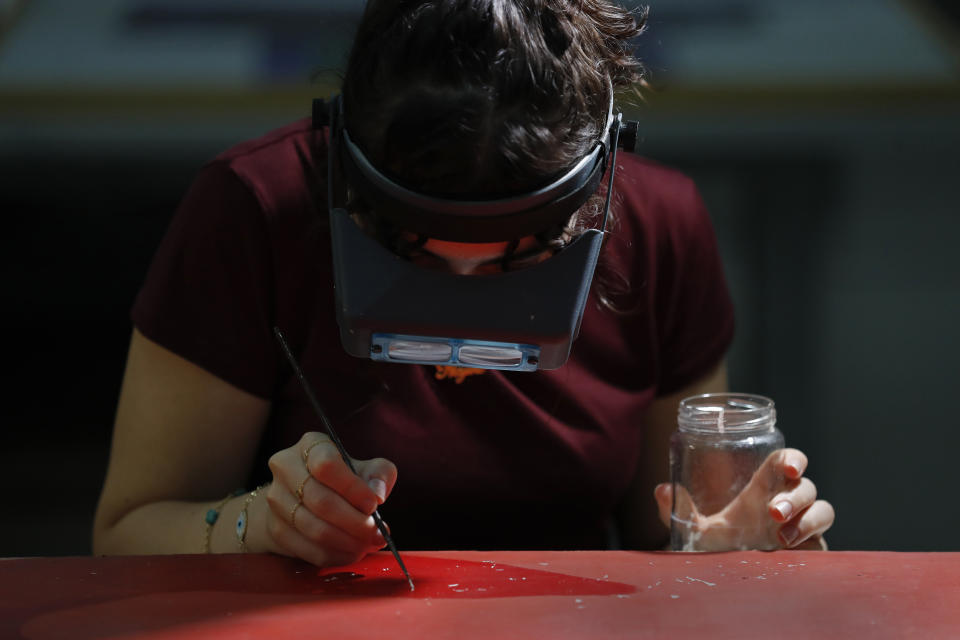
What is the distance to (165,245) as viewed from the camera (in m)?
1.32

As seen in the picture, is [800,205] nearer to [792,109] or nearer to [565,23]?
[792,109]

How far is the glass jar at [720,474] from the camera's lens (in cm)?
120

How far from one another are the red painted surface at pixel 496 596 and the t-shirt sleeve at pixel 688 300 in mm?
427

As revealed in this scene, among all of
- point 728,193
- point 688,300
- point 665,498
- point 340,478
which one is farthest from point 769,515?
point 728,193

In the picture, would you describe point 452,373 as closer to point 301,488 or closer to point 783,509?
point 301,488

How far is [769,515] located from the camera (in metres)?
1.19

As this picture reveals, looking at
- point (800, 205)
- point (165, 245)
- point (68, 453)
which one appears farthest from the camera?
point (68, 453)

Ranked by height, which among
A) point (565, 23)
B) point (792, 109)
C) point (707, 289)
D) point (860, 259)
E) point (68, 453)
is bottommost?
point (68, 453)

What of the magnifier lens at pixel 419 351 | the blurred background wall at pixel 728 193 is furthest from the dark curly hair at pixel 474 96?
the blurred background wall at pixel 728 193

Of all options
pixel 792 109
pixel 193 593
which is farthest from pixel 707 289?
pixel 792 109

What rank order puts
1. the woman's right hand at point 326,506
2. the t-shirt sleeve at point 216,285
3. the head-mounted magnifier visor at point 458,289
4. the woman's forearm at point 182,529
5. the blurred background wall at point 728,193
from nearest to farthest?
the head-mounted magnifier visor at point 458,289, the woman's right hand at point 326,506, the woman's forearm at point 182,529, the t-shirt sleeve at point 216,285, the blurred background wall at point 728,193

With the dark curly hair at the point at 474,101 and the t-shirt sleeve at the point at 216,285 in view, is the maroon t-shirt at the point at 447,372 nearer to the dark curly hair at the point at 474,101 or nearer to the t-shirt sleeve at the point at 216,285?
the t-shirt sleeve at the point at 216,285

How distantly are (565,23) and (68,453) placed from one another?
228 centimetres

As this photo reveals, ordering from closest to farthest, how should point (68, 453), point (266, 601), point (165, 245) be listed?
point (266, 601) < point (165, 245) < point (68, 453)
